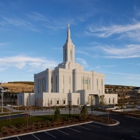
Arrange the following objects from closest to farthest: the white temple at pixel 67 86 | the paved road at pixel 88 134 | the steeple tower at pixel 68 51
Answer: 1. the paved road at pixel 88 134
2. the white temple at pixel 67 86
3. the steeple tower at pixel 68 51

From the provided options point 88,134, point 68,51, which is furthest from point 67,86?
point 88,134

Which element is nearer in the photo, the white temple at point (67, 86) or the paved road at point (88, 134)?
the paved road at point (88, 134)

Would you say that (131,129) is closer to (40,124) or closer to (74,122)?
(74,122)

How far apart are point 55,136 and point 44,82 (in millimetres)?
48642

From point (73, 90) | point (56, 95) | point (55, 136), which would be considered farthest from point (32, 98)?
point (55, 136)

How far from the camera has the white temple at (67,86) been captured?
6141cm

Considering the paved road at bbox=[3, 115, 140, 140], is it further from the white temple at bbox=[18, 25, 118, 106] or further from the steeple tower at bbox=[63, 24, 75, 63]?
the steeple tower at bbox=[63, 24, 75, 63]

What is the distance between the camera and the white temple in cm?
6141

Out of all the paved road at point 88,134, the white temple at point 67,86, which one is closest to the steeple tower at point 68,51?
the white temple at point 67,86

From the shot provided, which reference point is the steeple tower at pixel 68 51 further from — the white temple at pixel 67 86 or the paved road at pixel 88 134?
the paved road at pixel 88 134

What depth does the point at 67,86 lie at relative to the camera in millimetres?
66938

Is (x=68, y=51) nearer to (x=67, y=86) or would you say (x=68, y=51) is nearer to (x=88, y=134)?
(x=67, y=86)

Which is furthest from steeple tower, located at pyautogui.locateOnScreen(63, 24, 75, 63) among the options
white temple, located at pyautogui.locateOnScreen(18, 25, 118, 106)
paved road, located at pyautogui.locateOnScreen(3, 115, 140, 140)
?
paved road, located at pyautogui.locateOnScreen(3, 115, 140, 140)

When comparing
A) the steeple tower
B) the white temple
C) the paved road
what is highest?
the steeple tower
